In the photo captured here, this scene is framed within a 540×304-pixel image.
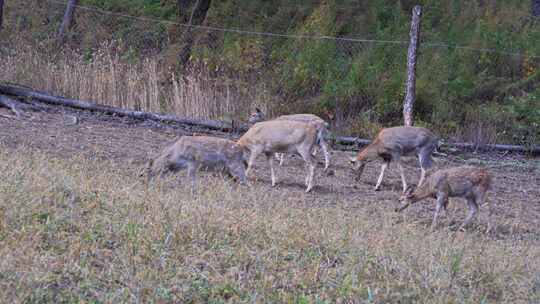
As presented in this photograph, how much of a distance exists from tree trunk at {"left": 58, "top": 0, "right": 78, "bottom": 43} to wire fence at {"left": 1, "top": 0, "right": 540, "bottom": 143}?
Result: 0.43m

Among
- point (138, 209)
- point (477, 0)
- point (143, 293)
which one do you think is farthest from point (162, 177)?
point (477, 0)

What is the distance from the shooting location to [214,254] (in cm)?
689

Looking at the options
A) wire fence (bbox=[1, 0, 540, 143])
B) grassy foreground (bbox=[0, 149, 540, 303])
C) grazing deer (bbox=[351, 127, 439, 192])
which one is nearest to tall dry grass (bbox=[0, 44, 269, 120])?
wire fence (bbox=[1, 0, 540, 143])

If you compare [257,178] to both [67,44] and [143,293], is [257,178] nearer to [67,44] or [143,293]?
[143,293]

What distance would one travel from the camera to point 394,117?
17.6 metres

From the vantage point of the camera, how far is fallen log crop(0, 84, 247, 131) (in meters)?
16.4

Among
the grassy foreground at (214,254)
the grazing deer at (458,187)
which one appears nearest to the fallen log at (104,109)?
the grazing deer at (458,187)

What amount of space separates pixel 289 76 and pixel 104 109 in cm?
406

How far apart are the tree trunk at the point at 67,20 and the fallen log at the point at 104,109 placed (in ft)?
12.7

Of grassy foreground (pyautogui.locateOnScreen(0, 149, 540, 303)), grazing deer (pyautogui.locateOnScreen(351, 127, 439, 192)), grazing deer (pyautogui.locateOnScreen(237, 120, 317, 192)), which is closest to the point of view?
grassy foreground (pyautogui.locateOnScreen(0, 149, 540, 303))

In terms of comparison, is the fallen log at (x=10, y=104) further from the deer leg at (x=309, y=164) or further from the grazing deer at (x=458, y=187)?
the grazing deer at (x=458, y=187)

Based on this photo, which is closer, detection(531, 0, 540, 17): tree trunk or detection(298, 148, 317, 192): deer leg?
detection(298, 148, 317, 192): deer leg

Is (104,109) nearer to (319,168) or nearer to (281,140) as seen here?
(319,168)

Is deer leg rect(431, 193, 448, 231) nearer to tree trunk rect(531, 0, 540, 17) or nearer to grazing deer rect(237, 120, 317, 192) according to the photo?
grazing deer rect(237, 120, 317, 192)
